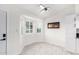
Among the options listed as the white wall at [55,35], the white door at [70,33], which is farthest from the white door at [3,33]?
the white wall at [55,35]

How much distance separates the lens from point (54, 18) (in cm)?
688

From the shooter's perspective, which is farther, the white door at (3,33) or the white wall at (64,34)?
the white wall at (64,34)

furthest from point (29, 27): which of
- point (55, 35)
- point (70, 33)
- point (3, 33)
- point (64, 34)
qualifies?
point (3, 33)

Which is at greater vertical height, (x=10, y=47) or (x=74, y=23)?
(x=74, y=23)

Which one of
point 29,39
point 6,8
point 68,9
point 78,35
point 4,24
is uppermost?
point 68,9

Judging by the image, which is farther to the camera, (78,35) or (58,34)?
(58,34)

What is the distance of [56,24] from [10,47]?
14.4 feet

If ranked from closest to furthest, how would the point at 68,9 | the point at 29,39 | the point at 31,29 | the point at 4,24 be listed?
the point at 4,24 → the point at 68,9 → the point at 29,39 → the point at 31,29

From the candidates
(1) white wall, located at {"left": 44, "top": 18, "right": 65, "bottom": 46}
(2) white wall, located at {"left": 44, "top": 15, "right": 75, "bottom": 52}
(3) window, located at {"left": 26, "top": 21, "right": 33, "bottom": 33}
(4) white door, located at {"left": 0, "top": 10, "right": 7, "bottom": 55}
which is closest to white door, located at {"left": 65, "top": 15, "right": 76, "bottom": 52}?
(2) white wall, located at {"left": 44, "top": 15, "right": 75, "bottom": 52}

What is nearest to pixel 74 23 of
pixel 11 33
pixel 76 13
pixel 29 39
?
pixel 76 13

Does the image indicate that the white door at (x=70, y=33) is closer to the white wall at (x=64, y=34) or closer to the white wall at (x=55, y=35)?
the white wall at (x=64, y=34)
